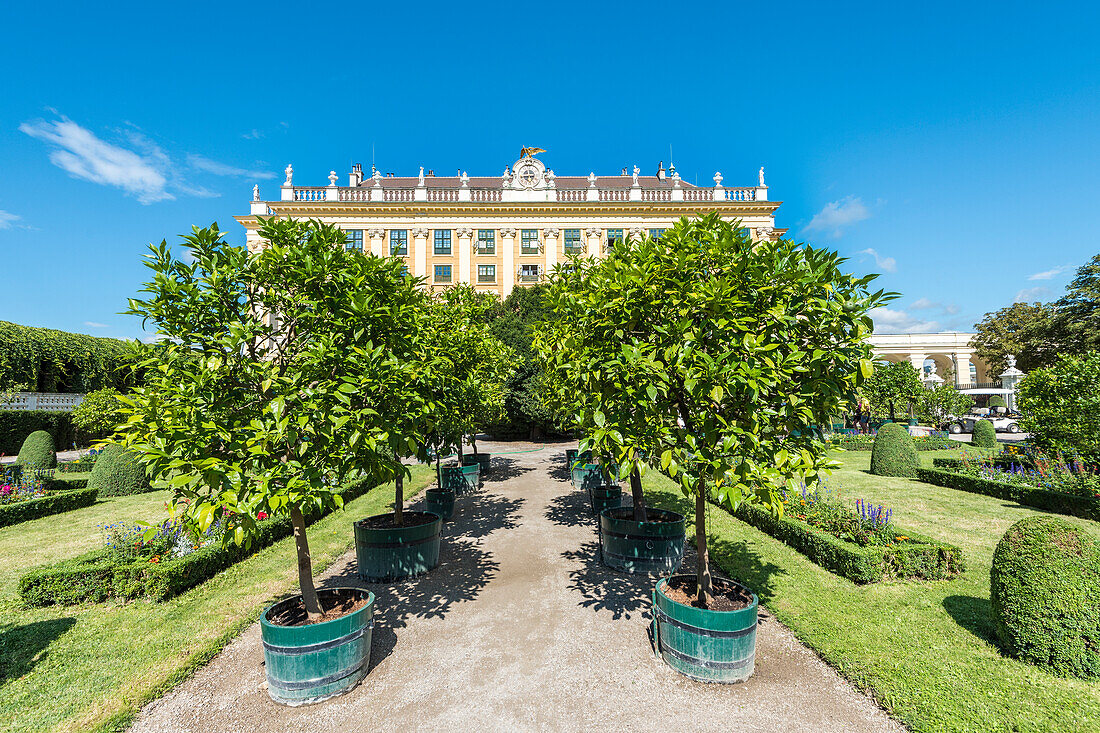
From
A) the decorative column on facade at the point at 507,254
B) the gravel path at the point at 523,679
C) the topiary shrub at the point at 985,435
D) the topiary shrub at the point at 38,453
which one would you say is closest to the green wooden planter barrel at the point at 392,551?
the gravel path at the point at 523,679

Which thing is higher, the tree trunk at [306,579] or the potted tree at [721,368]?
the potted tree at [721,368]

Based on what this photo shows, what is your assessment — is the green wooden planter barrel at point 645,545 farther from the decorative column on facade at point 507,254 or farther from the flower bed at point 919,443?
the decorative column on facade at point 507,254

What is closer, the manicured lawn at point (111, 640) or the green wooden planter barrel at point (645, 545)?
the manicured lawn at point (111, 640)

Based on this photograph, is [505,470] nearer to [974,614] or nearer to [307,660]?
[307,660]

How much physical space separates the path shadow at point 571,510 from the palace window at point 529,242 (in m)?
33.4

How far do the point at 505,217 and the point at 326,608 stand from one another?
4200cm

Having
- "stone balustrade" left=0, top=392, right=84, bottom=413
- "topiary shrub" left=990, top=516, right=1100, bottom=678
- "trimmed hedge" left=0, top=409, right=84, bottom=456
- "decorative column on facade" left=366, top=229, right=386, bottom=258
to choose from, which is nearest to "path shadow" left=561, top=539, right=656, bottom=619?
"topiary shrub" left=990, top=516, right=1100, bottom=678

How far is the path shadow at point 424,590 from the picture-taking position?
6.23 meters

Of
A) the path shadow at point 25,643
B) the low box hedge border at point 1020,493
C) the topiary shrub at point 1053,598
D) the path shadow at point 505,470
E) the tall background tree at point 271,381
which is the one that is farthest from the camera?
the path shadow at point 505,470

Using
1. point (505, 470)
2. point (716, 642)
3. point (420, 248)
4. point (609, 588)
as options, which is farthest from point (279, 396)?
point (420, 248)

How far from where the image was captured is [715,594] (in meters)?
5.88

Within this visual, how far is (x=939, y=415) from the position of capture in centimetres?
3375

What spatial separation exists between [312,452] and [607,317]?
10.4ft

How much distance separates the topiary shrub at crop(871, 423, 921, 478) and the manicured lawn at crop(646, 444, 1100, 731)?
6.64m
